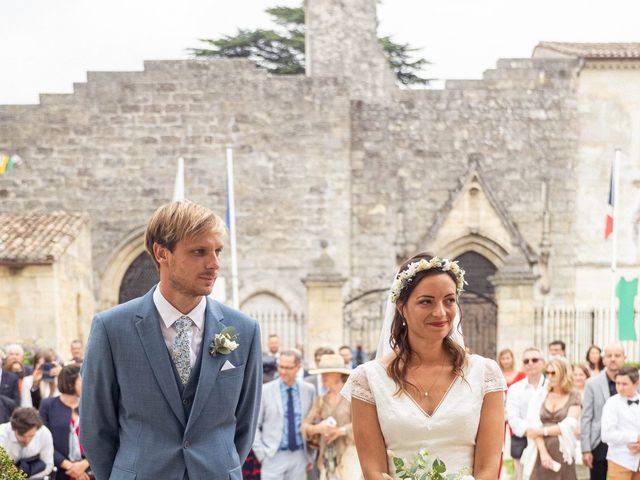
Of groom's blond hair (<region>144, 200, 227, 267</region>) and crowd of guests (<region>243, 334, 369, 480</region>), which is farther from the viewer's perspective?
crowd of guests (<region>243, 334, 369, 480</region>)

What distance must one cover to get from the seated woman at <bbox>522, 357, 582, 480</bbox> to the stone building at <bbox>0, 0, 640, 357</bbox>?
15.4 meters

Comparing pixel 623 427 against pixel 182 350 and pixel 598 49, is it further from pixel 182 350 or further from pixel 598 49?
pixel 598 49

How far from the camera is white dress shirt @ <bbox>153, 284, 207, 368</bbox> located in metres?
4.38

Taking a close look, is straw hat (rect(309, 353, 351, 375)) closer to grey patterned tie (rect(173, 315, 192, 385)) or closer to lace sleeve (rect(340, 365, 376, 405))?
lace sleeve (rect(340, 365, 376, 405))

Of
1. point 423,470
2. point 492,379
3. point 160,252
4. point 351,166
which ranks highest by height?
point 160,252

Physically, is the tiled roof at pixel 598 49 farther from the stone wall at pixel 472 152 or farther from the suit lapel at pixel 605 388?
the suit lapel at pixel 605 388

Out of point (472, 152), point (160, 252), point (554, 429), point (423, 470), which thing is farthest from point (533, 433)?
point (472, 152)

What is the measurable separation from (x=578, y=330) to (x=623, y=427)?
15178 millimetres

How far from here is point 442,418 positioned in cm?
438

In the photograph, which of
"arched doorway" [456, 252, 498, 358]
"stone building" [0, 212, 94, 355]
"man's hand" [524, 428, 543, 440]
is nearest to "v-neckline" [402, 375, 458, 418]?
"man's hand" [524, 428, 543, 440]

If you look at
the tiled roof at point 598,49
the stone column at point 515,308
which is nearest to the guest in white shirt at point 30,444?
the stone column at point 515,308

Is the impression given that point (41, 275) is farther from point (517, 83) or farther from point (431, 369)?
point (431, 369)

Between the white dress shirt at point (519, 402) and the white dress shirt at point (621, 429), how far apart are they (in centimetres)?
86

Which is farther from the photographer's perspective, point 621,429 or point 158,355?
point 621,429
